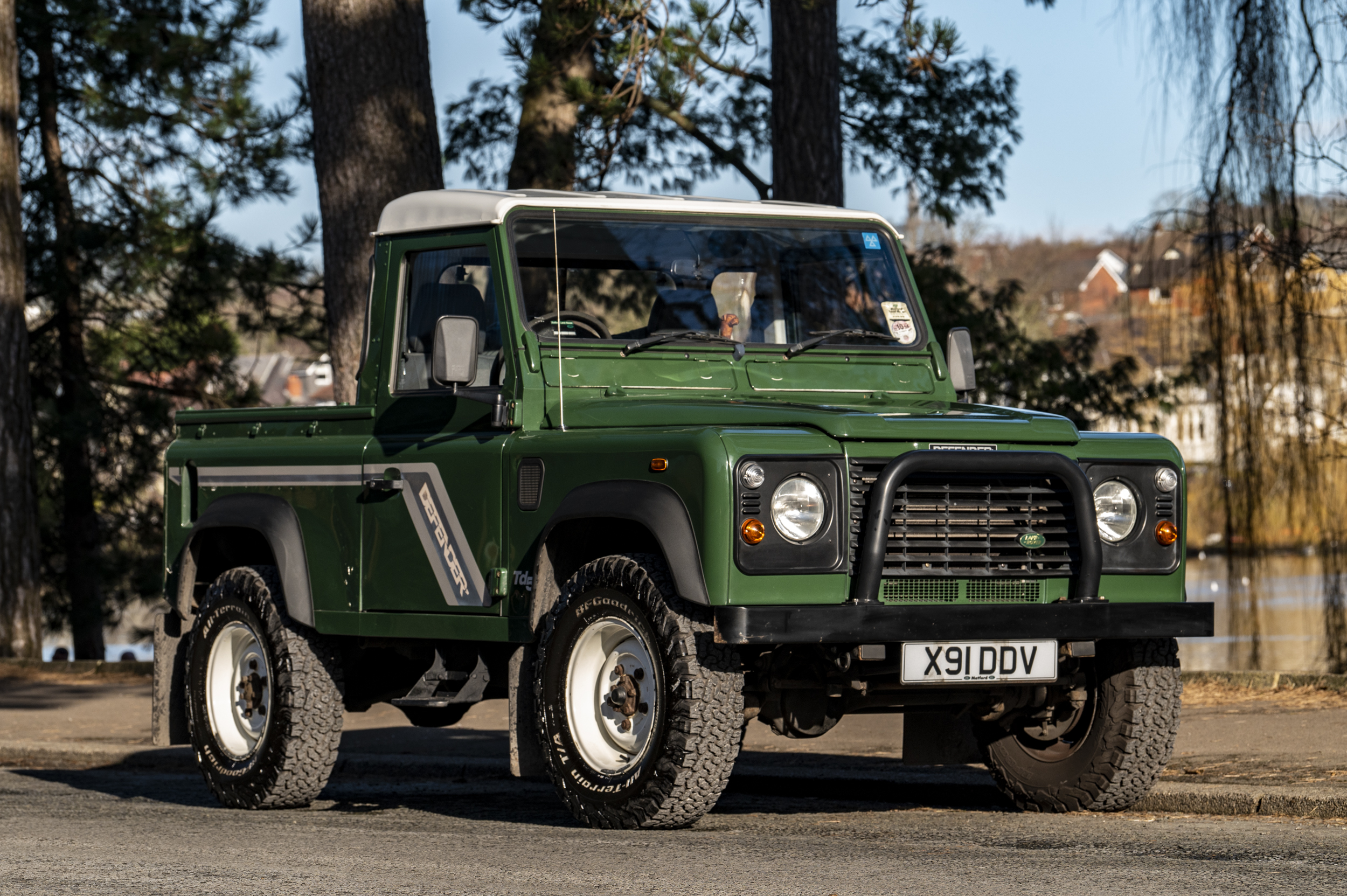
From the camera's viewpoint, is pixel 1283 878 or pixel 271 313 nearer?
pixel 1283 878

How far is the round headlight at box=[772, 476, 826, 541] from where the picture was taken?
22.7ft

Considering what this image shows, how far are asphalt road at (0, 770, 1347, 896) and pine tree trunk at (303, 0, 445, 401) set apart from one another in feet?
19.9

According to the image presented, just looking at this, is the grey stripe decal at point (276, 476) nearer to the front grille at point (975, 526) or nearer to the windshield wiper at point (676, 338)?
the windshield wiper at point (676, 338)

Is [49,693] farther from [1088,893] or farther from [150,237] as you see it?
[1088,893]

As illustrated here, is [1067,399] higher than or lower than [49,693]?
higher

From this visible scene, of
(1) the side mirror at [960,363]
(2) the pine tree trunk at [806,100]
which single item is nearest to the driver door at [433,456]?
(1) the side mirror at [960,363]

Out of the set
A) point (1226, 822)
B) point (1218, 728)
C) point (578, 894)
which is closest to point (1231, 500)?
point (1218, 728)

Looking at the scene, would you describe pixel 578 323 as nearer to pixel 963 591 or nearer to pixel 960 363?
pixel 960 363

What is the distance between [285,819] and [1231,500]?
5.43m

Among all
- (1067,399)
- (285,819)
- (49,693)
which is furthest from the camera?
(1067,399)

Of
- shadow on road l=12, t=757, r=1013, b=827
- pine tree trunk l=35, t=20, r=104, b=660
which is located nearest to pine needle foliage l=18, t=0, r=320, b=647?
pine tree trunk l=35, t=20, r=104, b=660

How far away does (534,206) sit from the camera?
8.48m

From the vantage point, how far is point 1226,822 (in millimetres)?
7805

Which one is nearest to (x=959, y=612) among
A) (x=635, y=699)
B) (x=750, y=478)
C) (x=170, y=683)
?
(x=750, y=478)
